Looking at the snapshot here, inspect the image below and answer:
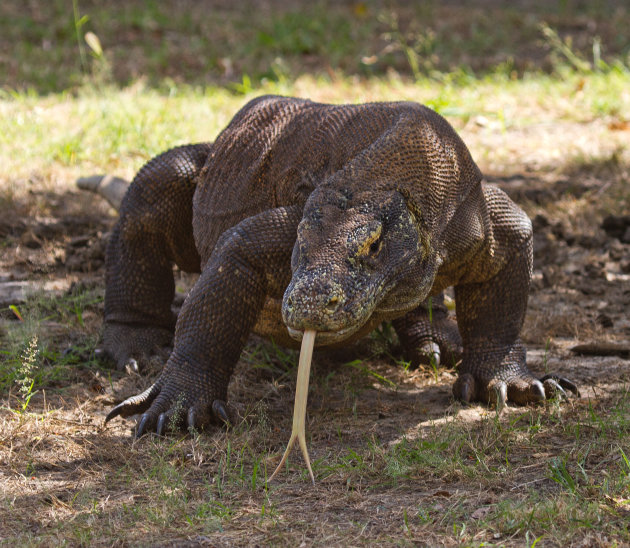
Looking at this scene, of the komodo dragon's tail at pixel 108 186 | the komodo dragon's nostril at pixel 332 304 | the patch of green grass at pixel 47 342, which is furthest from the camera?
the komodo dragon's tail at pixel 108 186

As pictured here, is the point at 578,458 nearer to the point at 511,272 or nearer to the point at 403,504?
the point at 403,504

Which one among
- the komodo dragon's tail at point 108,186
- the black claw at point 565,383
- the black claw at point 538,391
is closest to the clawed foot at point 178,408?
the black claw at point 538,391

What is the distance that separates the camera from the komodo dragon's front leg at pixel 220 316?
3170 mm

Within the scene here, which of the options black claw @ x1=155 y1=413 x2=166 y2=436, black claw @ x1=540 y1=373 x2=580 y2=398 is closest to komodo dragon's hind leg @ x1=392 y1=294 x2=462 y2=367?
black claw @ x1=540 y1=373 x2=580 y2=398

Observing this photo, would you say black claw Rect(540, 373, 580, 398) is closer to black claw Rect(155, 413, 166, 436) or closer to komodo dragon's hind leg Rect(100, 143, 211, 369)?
black claw Rect(155, 413, 166, 436)

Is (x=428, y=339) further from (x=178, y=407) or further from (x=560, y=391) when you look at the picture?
(x=178, y=407)

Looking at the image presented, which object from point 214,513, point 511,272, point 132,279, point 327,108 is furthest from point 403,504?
point 132,279

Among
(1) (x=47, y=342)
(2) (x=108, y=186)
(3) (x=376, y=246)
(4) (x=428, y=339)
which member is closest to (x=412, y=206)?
(3) (x=376, y=246)

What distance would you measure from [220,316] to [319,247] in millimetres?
688

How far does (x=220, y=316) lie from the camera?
3.22 metres

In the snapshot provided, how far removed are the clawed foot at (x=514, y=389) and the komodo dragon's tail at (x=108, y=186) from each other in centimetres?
261

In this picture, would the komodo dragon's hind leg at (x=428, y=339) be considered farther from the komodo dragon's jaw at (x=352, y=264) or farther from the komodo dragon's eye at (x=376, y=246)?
the komodo dragon's eye at (x=376, y=246)

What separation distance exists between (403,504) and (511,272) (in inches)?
51.3

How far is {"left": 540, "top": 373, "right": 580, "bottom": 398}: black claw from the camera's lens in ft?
11.4
